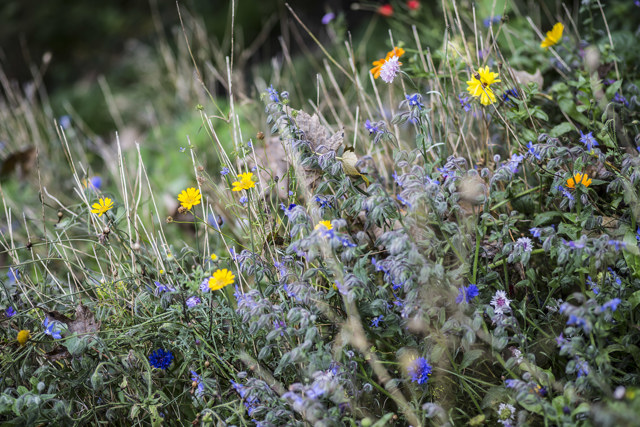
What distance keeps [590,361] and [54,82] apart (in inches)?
234

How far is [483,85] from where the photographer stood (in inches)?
54.4

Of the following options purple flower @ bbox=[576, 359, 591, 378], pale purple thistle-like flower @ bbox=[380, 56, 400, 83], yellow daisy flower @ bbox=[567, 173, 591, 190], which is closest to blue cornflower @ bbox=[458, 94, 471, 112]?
pale purple thistle-like flower @ bbox=[380, 56, 400, 83]

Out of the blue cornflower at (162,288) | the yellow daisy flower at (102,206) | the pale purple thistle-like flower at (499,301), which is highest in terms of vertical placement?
the yellow daisy flower at (102,206)

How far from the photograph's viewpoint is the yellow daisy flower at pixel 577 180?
124cm

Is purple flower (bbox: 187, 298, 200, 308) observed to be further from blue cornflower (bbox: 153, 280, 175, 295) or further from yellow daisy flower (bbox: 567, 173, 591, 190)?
yellow daisy flower (bbox: 567, 173, 591, 190)

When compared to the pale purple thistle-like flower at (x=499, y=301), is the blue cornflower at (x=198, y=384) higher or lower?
lower

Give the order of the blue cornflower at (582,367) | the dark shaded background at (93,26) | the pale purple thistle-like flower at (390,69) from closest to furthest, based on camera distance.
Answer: the blue cornflower at (582,367)
the pale purple thistle-like flower at (390,69)
the dark shaded background at (93,26)

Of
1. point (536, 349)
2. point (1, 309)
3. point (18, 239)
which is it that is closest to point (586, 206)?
point (536, 349)

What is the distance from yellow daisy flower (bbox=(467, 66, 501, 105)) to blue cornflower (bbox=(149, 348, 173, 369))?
39.0 inches

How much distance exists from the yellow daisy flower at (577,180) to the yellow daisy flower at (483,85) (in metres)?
0.28

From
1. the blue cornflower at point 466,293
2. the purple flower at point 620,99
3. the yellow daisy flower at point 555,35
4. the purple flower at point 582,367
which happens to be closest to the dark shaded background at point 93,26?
the yellow daisy flower at point 555,35

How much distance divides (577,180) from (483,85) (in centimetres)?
33

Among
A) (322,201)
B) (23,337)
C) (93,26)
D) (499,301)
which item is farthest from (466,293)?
(93,26)

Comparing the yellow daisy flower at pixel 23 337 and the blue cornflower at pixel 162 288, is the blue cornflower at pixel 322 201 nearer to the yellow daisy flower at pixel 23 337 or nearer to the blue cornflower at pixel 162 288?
the blue cornflower at pixel 162 288
